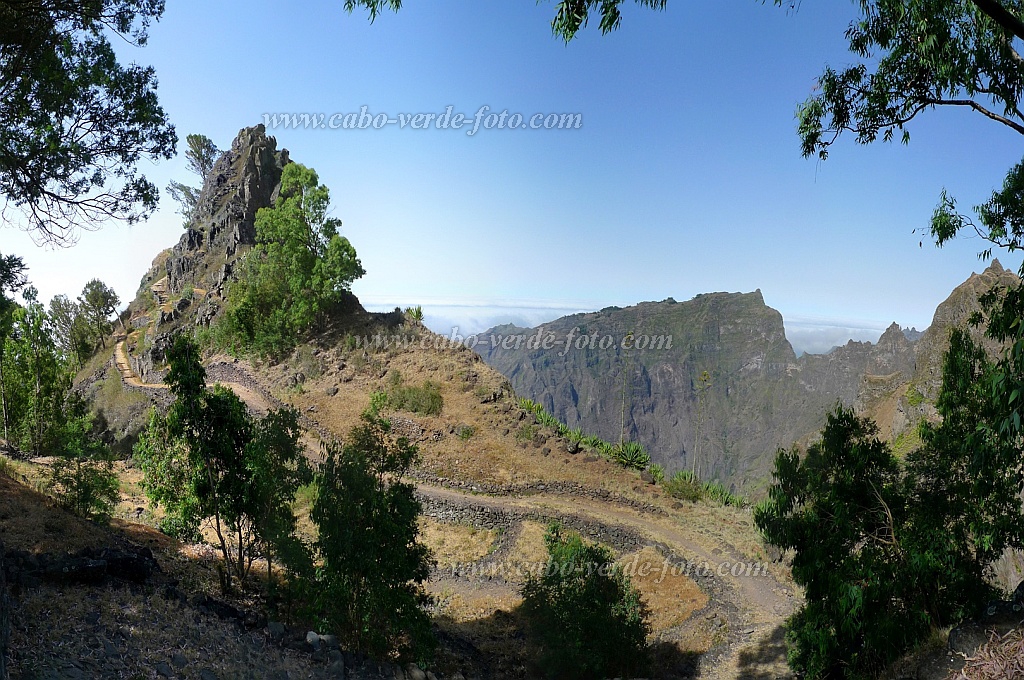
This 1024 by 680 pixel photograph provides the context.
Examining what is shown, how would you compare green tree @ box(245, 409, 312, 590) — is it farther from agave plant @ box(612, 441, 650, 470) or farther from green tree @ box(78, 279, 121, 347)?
green tree @ box(78, 279, 121, 347)

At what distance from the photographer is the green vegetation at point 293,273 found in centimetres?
3150

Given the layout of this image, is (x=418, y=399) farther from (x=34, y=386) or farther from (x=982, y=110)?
(x=982, y=110)

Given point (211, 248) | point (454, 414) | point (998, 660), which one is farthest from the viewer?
point (211, 248)

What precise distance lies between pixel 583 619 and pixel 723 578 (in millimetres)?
7661

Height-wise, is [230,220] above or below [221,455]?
above

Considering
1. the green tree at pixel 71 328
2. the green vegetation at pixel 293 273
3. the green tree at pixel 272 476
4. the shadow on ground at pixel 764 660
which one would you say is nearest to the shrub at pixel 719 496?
the shadow on ground at pixel 764 660

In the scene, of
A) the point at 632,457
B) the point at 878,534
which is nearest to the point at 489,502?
the point at 632,457

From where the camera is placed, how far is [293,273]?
105 ft

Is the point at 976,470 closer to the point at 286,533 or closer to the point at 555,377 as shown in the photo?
the point at 286,533

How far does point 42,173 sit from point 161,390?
27.1m

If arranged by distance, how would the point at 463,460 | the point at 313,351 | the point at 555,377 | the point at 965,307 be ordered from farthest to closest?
1. the point at 555,377
2. the point at 965,307
3. the point at 313,351
4. the point at 463,460

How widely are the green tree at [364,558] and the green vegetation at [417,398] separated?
1748 cm

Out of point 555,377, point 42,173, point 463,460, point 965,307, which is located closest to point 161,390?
point 463,460

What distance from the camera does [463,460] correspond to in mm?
23578
